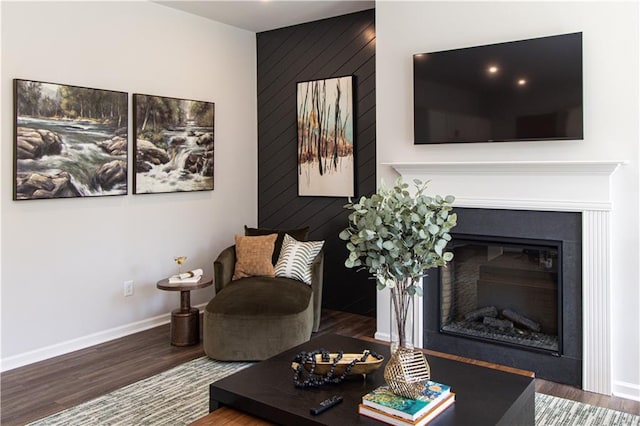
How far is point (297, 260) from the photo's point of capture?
13.4ft

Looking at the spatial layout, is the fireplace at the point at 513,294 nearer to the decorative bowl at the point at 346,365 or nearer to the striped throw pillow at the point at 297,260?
the striped throw pillow at the point at 297,260

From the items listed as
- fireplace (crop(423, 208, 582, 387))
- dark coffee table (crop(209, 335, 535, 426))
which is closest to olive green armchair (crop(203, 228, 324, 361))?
fireplace (crop(423, 208, 582, 387))

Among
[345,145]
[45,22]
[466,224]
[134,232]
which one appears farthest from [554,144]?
[45,22]

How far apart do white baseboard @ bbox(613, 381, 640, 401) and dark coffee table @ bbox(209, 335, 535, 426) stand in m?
1.32

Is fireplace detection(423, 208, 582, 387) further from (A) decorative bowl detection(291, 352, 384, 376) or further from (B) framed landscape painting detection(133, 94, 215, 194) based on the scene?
(B) framed landscape painting detection(133, 94, 215, 194)

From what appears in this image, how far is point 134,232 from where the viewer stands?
423cm

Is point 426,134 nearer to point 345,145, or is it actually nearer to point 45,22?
point 345,145

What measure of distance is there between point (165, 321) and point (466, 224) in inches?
103

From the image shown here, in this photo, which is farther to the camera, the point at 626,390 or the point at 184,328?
the point at 184,328

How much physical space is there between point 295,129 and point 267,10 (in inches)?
43.2

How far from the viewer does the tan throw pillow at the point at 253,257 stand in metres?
4.09

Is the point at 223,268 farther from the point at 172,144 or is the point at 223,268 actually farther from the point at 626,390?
the point at 626,390

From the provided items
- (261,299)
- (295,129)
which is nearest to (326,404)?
(261,299)

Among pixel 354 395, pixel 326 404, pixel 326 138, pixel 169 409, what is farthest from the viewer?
pixel 326 138
